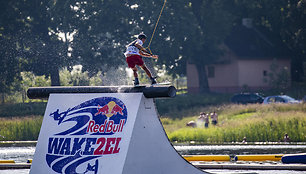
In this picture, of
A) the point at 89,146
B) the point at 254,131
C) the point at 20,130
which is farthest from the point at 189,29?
the point at 89,146

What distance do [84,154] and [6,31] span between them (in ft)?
145

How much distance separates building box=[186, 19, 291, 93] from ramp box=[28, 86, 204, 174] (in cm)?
4738

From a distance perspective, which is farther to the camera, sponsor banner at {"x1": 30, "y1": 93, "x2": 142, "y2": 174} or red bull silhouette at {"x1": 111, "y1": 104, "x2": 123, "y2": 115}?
red bull silhouette at {"x1": 111, "y1": 104, "x2": 123, "y2": 115}

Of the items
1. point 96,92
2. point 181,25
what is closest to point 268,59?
point 181,25

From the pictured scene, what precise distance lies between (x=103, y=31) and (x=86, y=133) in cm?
4478

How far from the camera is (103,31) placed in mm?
59531

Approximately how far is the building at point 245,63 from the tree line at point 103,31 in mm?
2626

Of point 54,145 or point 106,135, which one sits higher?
point 106,135

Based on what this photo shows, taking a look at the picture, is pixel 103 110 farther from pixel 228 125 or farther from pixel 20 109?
pixel 20 109

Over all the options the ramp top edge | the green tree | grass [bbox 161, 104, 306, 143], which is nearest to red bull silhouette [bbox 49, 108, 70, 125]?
the ramp top edge

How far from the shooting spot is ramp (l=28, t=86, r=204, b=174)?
14.7m

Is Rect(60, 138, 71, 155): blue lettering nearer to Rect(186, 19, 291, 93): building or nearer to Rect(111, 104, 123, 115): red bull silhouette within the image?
Rect(111, 104, 123, 115): red bull silhouette

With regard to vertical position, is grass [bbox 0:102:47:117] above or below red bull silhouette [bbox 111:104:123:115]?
below

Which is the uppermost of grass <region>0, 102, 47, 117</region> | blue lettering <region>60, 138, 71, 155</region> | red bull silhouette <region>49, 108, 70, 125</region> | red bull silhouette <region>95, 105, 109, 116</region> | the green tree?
the green tree
